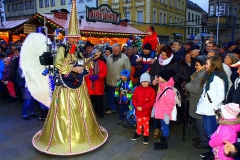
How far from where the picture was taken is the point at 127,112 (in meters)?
4.86

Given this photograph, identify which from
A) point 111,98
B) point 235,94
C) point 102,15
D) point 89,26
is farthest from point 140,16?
point 235,94

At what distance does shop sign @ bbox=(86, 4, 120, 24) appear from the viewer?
15.3 metres

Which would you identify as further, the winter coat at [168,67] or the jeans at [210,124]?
the winter coat at [168,67]

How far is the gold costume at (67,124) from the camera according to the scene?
3.50 meters

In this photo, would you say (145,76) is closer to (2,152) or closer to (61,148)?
(61,148)

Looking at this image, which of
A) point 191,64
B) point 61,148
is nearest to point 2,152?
point 61,148

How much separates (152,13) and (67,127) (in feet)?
90.2

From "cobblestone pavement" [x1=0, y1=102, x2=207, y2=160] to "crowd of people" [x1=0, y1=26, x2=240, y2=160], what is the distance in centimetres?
17

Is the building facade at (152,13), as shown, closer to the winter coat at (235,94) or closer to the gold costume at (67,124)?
the gold costume at (67,124)

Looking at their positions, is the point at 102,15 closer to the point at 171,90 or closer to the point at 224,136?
the point at 171,90

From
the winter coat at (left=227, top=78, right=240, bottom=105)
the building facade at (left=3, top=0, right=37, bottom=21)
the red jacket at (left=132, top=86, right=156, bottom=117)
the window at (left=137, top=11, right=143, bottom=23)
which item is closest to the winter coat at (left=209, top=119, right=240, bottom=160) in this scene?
the winter coat at (left=227, top=78, right=240, bottom=105)

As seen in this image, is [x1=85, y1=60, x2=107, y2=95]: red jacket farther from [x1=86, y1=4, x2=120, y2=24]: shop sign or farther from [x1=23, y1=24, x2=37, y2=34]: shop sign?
[x1=86, y1=4, x2=120, y2=24]: shop sign

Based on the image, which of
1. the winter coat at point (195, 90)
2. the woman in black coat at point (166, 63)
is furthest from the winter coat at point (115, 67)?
the winter coat at point (195, 90)

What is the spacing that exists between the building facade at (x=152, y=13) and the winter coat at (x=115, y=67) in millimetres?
21164
